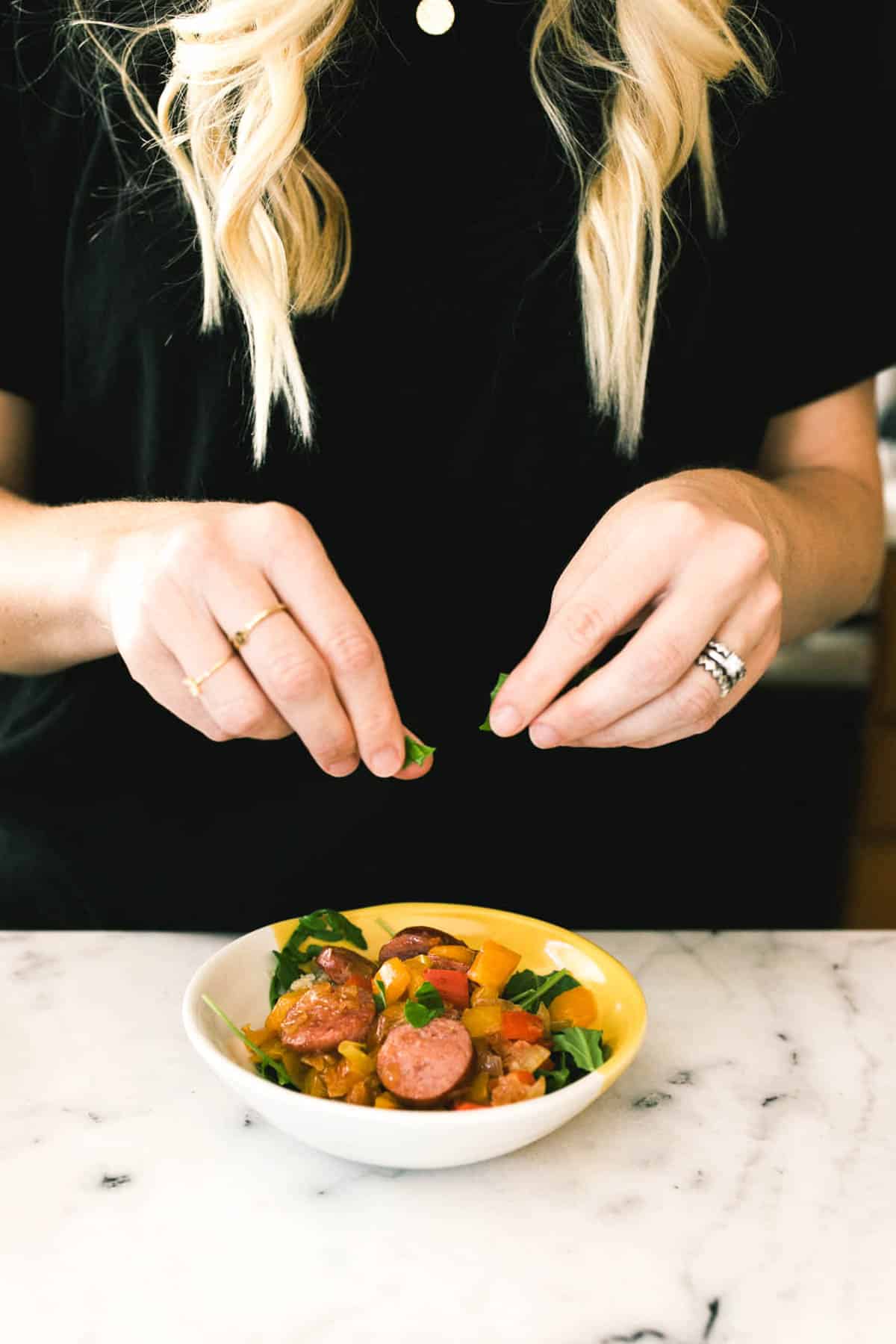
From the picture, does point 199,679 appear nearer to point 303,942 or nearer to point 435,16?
point 303,942

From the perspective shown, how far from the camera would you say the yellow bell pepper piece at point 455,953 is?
0.94 metres

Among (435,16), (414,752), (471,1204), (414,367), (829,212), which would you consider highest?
(435,16)

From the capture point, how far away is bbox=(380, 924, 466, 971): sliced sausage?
947 mm

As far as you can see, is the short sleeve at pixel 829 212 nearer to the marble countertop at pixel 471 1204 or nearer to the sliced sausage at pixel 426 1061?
the marble countertop at pixel 471 1204

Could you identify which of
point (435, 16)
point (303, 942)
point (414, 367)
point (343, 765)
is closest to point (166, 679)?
point (343, 765)

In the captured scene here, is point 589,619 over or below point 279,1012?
over

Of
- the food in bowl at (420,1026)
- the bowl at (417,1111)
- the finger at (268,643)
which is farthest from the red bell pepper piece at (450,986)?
the finger at (268,643)

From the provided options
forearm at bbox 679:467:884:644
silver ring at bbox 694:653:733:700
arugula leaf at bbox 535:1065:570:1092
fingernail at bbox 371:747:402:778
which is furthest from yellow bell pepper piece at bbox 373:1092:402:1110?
forearm at bbox 679:467:884:644

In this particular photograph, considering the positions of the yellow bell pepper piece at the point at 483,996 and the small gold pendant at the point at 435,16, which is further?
the small gold pendant at the point at 435,16

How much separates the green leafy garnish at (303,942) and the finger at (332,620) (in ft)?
0.63

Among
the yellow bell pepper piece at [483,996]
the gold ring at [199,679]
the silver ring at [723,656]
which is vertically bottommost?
the yellow bell pepper piece at [483,996]

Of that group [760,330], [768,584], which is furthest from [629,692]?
[760,330]

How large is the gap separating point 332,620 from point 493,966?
11.9 inches

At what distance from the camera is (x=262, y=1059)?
0.85 meters
